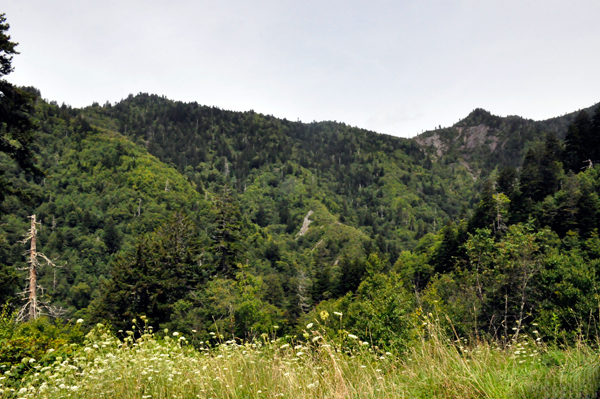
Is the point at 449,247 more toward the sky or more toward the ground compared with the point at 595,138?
more toward the ground

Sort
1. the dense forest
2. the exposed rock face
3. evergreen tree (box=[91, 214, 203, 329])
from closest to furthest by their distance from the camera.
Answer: the dense forest < evergreen tree (box=[91, 214, 203, 329]) < the exposed rock face

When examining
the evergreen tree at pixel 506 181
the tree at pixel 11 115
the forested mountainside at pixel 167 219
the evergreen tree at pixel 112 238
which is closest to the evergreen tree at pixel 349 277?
the forested mountainside at pixel 167 219

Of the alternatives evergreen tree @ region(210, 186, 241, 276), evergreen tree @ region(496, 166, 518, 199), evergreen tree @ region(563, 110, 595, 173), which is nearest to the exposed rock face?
evergreen tree @ region(496, 166, 518, 199)

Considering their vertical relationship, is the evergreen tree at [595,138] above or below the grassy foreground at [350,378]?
above

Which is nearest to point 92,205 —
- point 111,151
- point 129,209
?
point 129,209

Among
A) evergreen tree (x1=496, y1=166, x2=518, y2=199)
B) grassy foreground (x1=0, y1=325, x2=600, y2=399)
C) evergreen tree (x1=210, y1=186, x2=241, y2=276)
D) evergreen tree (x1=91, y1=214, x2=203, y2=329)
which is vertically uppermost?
evergreen tree (x1=496, y1=166, x2=518, y2=199)

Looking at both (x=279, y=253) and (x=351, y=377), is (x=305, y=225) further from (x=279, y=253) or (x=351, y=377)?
(x=351, y=377)

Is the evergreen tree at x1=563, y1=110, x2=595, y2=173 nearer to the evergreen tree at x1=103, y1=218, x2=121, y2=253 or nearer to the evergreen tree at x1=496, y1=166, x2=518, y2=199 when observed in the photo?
the evergreen tree at x1=496, y1=166, x2=518, y2=199

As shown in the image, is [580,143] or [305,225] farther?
[305,225]

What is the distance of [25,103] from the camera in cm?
1259

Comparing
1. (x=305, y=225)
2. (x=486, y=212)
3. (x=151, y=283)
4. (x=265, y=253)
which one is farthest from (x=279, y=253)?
(x=151, y=283)

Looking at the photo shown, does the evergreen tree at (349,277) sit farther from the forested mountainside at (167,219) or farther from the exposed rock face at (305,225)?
the exposed rock face at (305,225)

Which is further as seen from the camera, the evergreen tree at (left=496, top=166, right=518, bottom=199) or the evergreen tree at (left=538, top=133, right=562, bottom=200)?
the evergreen tree at (left=496, top=166, right=518, bottom=199)

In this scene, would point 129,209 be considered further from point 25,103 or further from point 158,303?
point 25,103
